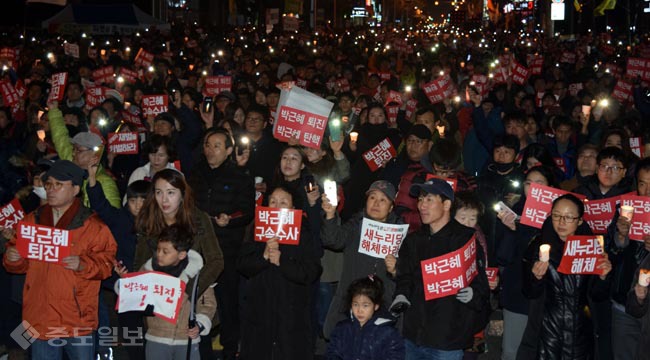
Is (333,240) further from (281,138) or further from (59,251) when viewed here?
(281,138)

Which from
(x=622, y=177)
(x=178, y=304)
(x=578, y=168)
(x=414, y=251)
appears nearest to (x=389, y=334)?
(x=414, y=251)

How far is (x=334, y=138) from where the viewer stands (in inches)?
350

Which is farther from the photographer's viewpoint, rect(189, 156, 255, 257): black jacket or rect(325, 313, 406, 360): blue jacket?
rect(189, 156, 255, 257): black jacket

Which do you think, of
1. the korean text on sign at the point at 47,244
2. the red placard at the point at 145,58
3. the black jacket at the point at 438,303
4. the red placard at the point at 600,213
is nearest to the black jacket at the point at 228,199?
the korean text on sign at the point at 47,244

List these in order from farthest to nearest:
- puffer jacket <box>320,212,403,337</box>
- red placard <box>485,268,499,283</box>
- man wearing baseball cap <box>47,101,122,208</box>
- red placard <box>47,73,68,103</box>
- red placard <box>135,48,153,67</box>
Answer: red placard <box>135,48,153,67</box>, red placard <box>47,73,68,103</box>, man wearing baseball cap <box>47,101,122,208</box>, red placard <box>485,268,499,283</box>, puffer jacket <box>320,212,403,337</box>

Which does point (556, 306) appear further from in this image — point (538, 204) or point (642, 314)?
point (538, 204)

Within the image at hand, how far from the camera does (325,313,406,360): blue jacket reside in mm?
5402

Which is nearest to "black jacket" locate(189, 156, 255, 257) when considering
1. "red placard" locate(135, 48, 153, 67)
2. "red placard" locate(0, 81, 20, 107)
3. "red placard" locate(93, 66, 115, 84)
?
"red placard" locate(0, 81, 20, 107)

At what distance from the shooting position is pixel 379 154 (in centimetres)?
926

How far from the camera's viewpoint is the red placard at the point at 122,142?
31.0 ft

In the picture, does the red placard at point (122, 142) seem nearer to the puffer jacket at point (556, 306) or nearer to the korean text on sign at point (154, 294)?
the korean text on sign at point (154, 294)

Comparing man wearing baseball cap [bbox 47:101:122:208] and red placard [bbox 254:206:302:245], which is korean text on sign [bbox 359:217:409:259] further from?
man wearing baseball cap [bbox 47:101:122:208]

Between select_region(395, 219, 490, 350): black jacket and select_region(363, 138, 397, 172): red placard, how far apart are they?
348 cm

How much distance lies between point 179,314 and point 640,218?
3.16 metres
